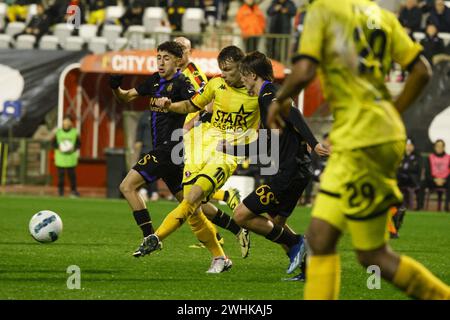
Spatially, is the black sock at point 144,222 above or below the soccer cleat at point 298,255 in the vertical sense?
below

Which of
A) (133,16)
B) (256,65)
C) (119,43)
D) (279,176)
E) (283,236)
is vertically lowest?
(119,43)

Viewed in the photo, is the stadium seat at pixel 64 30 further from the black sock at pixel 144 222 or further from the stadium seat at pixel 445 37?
the black sock at pixel 144 222

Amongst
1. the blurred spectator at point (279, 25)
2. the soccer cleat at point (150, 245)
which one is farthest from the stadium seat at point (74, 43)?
the soccer cleat at point (150, 245)

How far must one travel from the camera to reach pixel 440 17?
1046 inches

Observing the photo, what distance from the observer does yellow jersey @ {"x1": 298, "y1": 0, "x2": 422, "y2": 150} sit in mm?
6473

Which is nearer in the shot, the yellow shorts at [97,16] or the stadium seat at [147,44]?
the stadium seat at [147,44]

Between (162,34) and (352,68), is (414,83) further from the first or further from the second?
(162,34)

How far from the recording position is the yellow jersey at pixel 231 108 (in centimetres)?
1122

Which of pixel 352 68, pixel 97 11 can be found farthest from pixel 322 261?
pixel 97 11

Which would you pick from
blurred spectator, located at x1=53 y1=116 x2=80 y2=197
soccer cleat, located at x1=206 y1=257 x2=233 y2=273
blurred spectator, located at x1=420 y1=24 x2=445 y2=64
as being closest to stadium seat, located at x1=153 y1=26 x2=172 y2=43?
blurred spectator, located at x1=53 y1=116 x2=80 y2=197

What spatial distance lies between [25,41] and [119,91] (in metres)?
17.4

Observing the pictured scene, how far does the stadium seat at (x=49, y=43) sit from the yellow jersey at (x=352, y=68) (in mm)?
22368

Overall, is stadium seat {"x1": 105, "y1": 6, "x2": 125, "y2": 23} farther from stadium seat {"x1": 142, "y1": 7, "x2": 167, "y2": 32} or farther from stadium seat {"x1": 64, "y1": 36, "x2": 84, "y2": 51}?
stadium seat {"x1": 64, "y1": 36, "x2": 84, "y2": 51}
